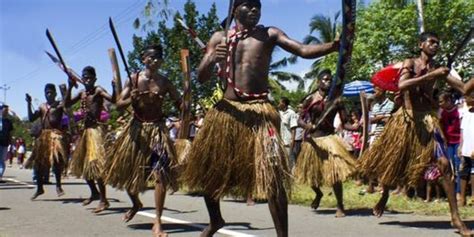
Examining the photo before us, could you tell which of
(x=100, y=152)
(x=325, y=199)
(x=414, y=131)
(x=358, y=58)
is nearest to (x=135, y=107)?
(x=100, y=152)

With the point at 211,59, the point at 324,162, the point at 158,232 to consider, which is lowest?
the point at 158,232

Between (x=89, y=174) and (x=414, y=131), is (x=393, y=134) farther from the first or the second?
(x=89, y=174)

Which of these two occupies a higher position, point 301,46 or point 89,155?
point 301,46

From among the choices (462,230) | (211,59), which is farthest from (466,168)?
(211,59)

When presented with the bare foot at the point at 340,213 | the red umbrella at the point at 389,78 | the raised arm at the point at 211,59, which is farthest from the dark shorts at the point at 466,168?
the raised arm at the point at 211,59

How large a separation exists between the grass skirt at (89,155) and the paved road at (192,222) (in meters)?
0.48

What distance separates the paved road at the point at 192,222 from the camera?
6223mm

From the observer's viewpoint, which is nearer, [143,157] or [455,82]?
[455,82]

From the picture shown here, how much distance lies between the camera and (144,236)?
6.03 metres

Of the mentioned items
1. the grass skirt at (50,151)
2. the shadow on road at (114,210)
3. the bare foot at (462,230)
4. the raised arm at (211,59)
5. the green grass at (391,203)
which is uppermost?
the raised arm at (211,59)

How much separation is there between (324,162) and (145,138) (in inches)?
87.7

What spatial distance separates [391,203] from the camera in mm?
8875

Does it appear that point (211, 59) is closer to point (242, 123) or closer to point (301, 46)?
point (242, 123)

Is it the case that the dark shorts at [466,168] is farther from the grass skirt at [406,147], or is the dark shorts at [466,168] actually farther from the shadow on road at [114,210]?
the shadow on road at [114,210]
